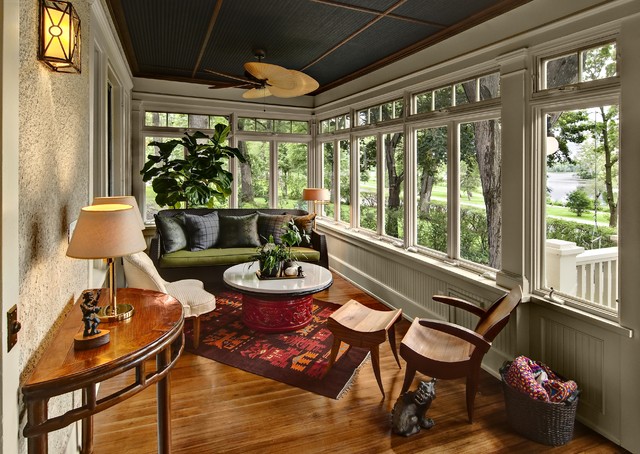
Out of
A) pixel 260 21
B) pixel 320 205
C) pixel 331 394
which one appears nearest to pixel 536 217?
pixel 331 394

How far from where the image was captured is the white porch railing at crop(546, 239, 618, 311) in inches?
98.9

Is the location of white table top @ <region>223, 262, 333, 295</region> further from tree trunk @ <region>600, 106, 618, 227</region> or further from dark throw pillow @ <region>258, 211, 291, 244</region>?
tree trunk @ <region>600, 106, 618, 227</region>

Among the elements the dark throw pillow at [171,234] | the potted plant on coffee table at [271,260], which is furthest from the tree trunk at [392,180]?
the dark throw pillow at [171,234]

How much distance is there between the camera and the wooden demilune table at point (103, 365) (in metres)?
1.18

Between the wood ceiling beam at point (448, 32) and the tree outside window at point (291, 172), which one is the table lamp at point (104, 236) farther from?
the tree outside window at point (291, 172)

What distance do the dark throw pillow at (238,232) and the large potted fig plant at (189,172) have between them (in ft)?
1.86

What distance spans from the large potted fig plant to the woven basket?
474 cm

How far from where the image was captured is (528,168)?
2918mm

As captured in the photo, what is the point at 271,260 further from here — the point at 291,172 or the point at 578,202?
the point at 291,172

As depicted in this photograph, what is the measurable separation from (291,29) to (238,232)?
9.07 ft

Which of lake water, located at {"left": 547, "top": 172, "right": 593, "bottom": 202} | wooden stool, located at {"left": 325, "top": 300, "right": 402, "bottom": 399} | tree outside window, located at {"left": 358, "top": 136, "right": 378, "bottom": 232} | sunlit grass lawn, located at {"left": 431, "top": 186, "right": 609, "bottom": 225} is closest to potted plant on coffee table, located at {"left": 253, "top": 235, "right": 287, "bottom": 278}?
wooden stool, located at {"left": 325, "top": 300, "right": 402, "bottom": 399}

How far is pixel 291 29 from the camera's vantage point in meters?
3.93

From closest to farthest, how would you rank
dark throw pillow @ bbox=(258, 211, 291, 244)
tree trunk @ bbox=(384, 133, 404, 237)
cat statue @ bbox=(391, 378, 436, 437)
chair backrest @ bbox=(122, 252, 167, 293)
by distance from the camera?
cat statue @ bbox=(391, 378, 436, 437)
chair backrest @ bbox=(122, 252, 167, 293)
tree trunk @ bbox=(384, 133, 404, 237)
dark throw pillow @ bbox=(258, 211, 291, 244)

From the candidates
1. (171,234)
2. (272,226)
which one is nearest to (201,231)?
(171,234)
